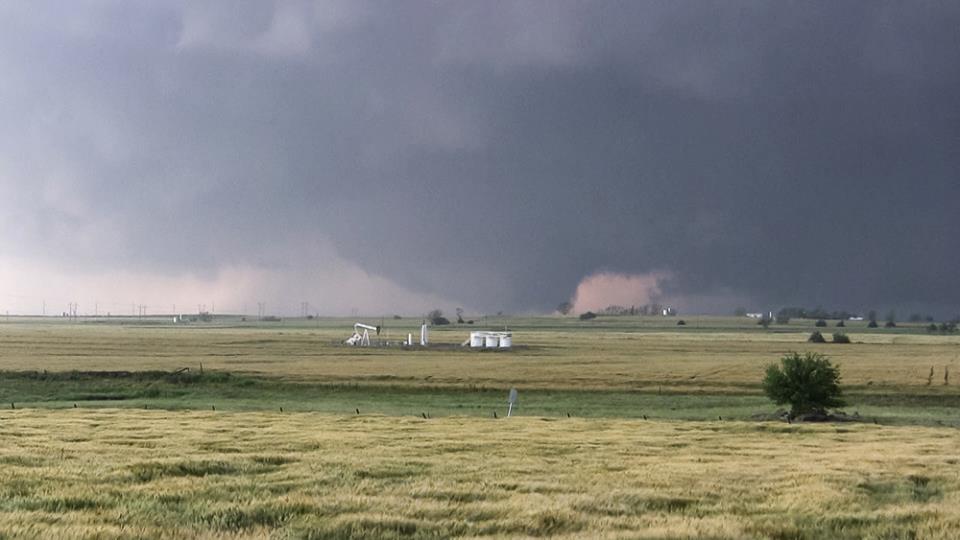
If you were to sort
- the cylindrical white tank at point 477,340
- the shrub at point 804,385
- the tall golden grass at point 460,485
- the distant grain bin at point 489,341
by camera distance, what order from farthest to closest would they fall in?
the cylindrical white tank at point 477,340
the distant grain bin at point 489,341
the shrub at point 804,385
the tall golden grass at point 460,485

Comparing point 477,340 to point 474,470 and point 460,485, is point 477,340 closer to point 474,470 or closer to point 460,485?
point 474,470

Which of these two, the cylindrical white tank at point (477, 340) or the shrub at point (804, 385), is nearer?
the shrub at point (804, 385)

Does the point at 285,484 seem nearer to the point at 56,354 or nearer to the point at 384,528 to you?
the point at 384,528

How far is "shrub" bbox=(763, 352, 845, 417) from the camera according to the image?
43875 millimetres

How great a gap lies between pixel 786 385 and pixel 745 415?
2.63 metres

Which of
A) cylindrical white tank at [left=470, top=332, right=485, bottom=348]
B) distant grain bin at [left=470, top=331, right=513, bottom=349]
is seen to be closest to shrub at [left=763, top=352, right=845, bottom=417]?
distant grain bin at [left=470, top=331, right=513, bottom=349]

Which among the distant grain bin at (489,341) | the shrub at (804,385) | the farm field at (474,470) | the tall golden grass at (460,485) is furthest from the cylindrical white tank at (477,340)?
the tall golden grass at (460,485)

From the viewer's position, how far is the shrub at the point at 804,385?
144 feet

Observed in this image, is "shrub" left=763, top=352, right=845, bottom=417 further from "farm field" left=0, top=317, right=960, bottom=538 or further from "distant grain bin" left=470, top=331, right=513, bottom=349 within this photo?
"distant grain bin" left=470, top=331, right=513, bottom=349

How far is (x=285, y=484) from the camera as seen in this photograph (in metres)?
15.6

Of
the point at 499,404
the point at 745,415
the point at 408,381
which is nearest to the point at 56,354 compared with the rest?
the point at 408,381

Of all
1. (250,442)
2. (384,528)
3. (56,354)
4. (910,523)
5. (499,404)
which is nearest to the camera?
(384,528)

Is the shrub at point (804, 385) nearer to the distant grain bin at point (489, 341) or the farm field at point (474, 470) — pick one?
the farm field at point (474, 470)

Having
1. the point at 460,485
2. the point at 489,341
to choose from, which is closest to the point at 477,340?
the point at 489,341
